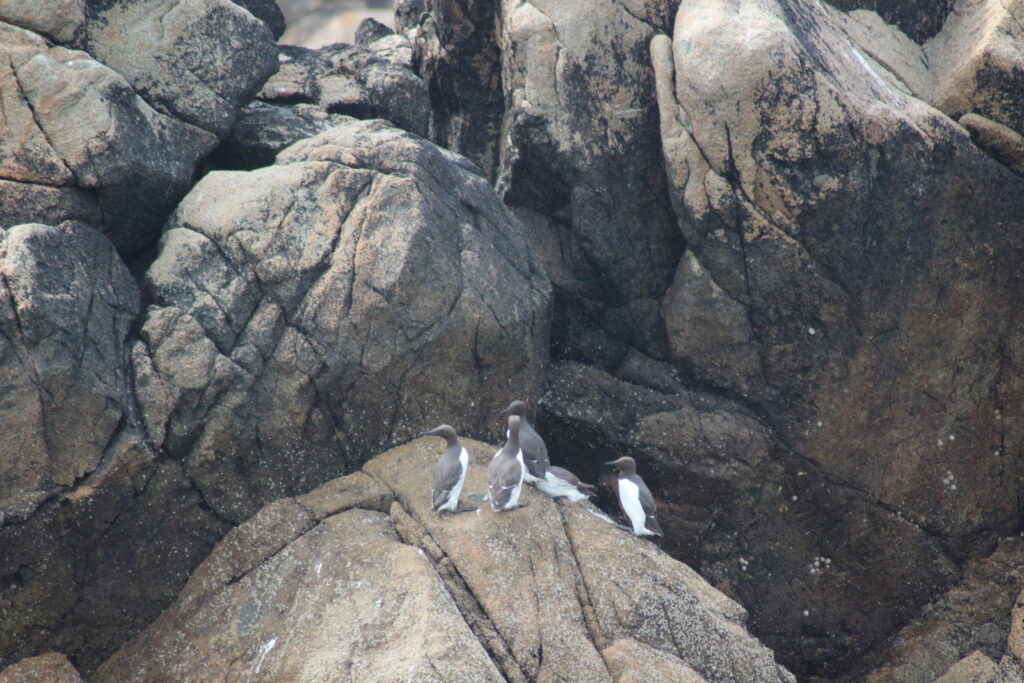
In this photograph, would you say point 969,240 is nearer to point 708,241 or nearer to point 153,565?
point 708,241

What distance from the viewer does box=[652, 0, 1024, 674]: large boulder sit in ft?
36.0

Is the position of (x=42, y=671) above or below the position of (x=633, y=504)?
below

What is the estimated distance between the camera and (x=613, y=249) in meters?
12.5

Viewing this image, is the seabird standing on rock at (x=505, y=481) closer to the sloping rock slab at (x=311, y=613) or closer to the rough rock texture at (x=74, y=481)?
the sloping rock slab at (x=311, y=613)

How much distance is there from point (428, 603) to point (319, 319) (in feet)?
11.3

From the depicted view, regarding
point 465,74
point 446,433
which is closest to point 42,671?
point 446,433

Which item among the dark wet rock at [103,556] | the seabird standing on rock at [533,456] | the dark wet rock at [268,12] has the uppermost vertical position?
the dark wet rock at [268,12]

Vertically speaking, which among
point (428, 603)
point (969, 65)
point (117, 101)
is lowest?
point (428, 603)

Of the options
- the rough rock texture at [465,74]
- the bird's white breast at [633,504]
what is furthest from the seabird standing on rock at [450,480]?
the rough rock texture at [465,74]

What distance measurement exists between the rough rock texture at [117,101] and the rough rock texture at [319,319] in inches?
21.9

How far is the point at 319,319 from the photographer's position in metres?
9.73

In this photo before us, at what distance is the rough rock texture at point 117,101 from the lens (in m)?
9.24

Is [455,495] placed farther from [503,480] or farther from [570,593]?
[570,593]

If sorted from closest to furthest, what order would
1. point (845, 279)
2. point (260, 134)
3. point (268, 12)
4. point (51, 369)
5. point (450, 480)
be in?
point (51, 369)
point (450, 480)
point (845, 279)
point (260, 134)
point (268, 12)
